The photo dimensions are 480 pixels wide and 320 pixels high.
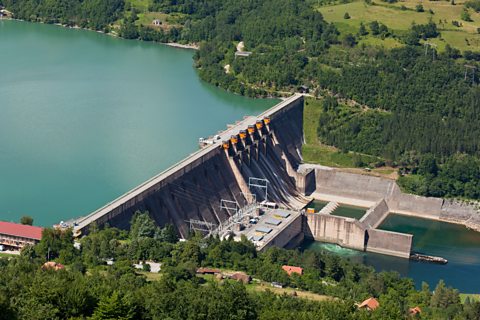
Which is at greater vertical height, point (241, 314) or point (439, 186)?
point (241, 314)

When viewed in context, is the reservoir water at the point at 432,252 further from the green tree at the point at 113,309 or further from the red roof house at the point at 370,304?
the green tree at the point at 113,309

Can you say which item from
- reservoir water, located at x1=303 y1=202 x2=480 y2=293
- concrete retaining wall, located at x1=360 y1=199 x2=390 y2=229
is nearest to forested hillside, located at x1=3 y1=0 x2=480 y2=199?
concrete retaining wall, located at x1=360 y1=199 x2=390 y2=229

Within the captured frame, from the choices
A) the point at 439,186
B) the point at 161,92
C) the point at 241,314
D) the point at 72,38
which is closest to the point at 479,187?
the point at 439,186

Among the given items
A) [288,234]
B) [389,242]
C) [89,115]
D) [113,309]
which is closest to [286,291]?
[288,234]

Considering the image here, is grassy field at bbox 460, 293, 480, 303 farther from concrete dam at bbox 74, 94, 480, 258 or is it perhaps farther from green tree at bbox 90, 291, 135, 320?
green tree at bbox 90, 291, 135, 320

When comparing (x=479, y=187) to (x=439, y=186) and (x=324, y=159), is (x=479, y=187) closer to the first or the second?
(x=439, y=186)

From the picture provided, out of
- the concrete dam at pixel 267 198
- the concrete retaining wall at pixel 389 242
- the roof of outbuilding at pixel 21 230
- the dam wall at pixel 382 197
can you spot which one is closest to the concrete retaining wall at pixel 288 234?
the concrete dam at pixel 267 198
